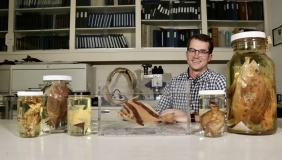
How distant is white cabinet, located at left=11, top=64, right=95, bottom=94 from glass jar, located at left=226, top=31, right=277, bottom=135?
7.01ft

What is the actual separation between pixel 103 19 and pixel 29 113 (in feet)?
8.13

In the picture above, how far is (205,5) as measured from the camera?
2.82 m

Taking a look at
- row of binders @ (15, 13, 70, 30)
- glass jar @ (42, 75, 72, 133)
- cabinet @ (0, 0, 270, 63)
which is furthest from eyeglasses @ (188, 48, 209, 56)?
row of binders @ (15, 13, 70, 30)

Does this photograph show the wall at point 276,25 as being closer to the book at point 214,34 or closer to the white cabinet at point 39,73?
the book at point 214,34

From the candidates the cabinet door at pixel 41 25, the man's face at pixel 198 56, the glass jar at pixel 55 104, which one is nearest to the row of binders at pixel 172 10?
the cabinet door at pixel 41 25

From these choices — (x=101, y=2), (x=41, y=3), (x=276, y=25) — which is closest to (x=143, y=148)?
(x=101, y=2)

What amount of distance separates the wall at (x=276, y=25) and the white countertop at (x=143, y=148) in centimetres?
241

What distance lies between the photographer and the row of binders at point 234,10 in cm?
286

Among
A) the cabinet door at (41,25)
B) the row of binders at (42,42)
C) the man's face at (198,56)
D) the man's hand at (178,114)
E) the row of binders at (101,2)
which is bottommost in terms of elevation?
the man's hand at (178,114)

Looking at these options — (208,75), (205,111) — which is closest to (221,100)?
(205,111)

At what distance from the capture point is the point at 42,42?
9.46ft

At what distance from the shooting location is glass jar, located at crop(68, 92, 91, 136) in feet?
1.96

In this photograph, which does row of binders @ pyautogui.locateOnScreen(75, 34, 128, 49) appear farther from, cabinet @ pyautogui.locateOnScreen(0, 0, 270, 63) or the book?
the book

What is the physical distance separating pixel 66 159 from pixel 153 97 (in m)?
0.31
